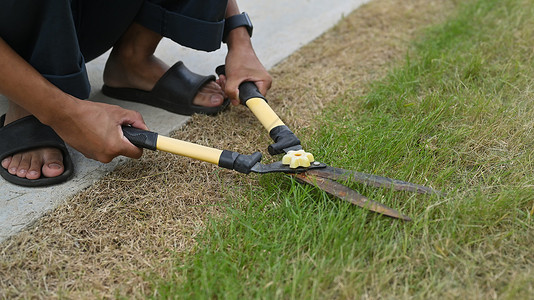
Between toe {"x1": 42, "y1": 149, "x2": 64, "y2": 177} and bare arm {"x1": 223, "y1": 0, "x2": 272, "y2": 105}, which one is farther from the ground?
bare arm {"x1": 223, "y1": 0, "x2": 272, "y2": 105}

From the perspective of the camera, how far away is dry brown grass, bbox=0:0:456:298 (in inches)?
48.3

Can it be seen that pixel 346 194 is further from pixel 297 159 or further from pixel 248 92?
pixel 248 92

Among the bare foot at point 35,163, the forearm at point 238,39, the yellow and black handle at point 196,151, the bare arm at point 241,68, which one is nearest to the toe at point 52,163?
the bare foot at point 35,163

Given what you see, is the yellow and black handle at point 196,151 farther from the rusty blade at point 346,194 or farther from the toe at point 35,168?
the toe at point 35,168

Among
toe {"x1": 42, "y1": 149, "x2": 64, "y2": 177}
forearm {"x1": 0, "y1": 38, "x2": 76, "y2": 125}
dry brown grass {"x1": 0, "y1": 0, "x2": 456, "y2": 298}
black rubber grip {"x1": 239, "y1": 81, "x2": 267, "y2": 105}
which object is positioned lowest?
dry brown grass {"x1": 0, "y1": 0, "x2": 456, "y2": 298}

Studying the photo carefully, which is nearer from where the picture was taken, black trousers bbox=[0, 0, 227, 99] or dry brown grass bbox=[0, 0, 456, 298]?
dry brown grass bbox=[0, 0, 456, 298]

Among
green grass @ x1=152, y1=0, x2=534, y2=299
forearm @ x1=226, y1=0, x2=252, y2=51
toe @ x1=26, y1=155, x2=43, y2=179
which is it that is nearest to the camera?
green grass @ x1=152, y1=0, x2=534, y2=299

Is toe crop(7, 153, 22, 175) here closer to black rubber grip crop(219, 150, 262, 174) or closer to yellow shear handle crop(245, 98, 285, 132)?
black rubber grip crop(219, 150, 262, 174)

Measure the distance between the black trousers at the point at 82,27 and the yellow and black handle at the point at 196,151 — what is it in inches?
8.5

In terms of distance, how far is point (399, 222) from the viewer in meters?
1.30

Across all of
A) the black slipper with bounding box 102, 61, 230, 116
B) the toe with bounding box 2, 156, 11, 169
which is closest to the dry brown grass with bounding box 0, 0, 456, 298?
the black slipper with bounding box 102, 61, 230, 116

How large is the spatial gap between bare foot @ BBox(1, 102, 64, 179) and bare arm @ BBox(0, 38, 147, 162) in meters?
0.12

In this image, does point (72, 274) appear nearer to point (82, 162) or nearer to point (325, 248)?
point (82, 162)

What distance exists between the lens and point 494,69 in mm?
2143
